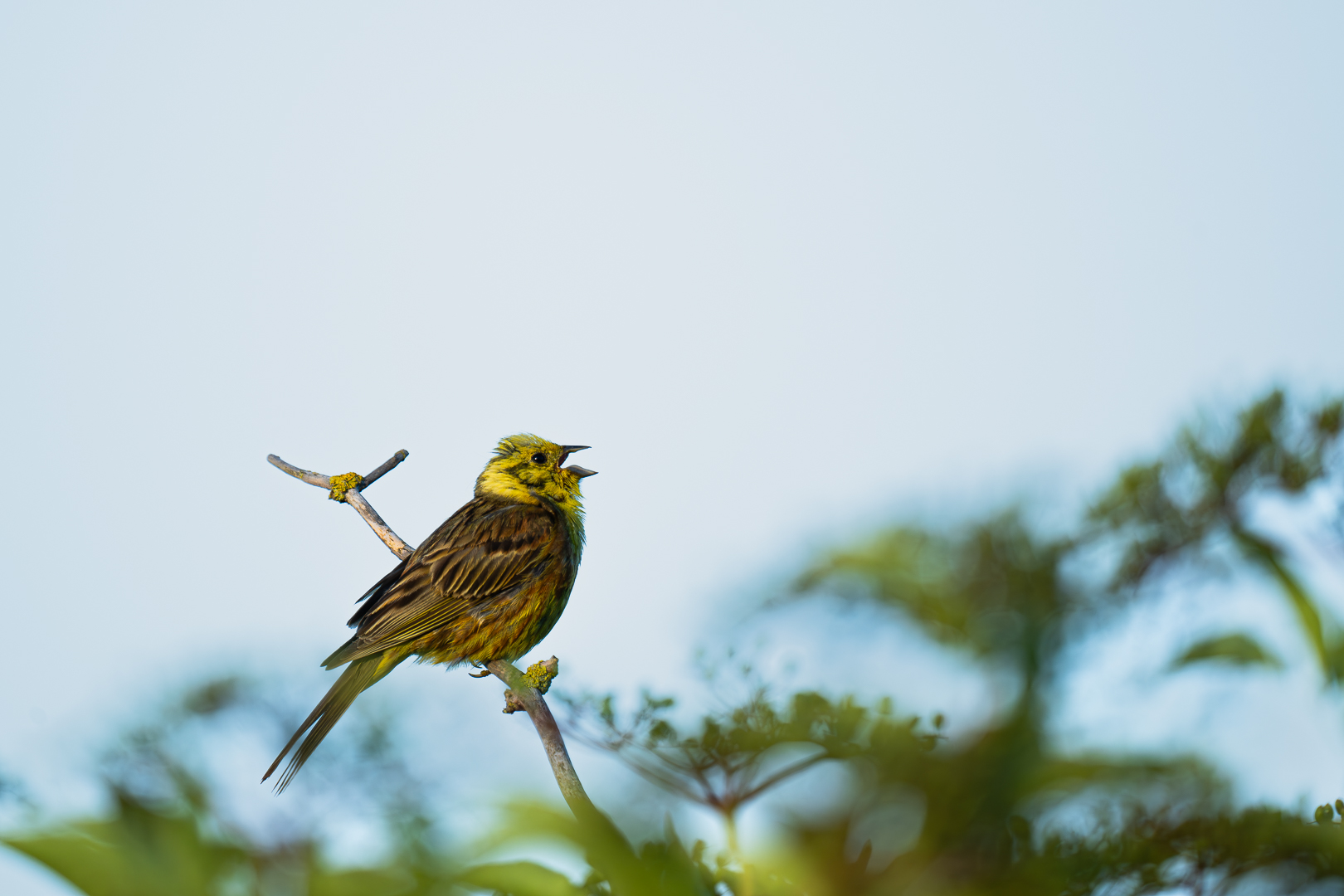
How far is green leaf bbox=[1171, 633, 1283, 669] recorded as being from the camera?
15.7 ft

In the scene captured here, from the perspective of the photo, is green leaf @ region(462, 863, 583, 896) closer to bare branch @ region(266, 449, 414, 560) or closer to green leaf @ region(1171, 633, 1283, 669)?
bare branch @ region(266, 449, 414, 560)

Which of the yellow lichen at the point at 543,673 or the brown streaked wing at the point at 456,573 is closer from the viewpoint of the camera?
the yellow lichen at the point at 543,673

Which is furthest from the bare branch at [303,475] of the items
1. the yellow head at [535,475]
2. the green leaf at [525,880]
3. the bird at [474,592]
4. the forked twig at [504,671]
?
the green leaf at [525,880]

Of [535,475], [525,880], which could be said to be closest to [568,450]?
[535,475]

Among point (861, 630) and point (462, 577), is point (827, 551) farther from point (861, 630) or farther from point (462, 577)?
point (462, 577)

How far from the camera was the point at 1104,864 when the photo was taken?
11.1 feet

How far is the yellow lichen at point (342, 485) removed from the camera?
4699 millimetres

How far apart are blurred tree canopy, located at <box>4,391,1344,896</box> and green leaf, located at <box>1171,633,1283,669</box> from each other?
13mm

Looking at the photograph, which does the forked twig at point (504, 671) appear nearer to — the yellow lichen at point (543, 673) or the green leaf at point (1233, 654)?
the yellow lichen at point (543, 673)

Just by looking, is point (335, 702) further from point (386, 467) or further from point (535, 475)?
point (535, 475)

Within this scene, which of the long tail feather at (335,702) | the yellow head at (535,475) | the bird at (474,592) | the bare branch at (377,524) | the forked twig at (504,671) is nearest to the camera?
the forked twig at (504,671)

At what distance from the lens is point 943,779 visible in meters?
3.17

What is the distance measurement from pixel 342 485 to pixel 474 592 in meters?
1.13

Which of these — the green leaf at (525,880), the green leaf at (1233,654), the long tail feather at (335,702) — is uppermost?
the long tail feather at (335,702)
